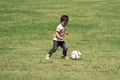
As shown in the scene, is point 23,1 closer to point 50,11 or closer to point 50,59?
point 50,11

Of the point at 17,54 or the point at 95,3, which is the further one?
the point at 95,3

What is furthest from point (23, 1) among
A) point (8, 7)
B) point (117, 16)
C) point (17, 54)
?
point (17, 54)

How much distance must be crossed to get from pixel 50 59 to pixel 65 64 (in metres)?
1.29

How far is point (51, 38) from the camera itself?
74.0ft

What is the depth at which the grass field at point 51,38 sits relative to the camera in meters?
13.0

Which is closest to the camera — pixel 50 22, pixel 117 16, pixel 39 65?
pixel 39 65

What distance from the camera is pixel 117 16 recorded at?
32438 mm

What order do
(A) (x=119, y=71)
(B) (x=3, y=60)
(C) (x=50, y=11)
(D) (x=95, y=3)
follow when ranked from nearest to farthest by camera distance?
1. (A) (x=119, y=71)
2. (B) (x=3, y=60)
3. (C) (x=50, y=11)
4. (D) (x=95, y=3)

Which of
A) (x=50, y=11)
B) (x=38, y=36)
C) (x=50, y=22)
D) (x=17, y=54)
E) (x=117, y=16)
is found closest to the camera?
(x=17, y=54)

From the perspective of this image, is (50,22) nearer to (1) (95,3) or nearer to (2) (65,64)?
(1) (95,3)

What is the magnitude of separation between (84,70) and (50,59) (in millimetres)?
2412

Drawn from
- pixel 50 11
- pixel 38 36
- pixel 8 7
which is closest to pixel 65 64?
pixel 38 36

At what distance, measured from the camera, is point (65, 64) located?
47.0ft

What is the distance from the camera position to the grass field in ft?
42.8
